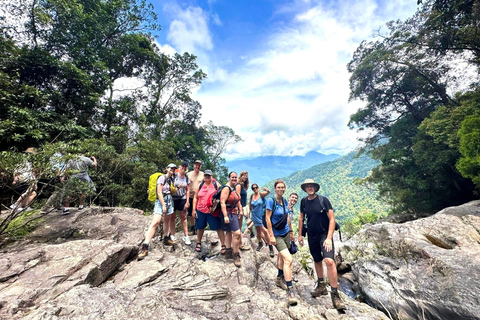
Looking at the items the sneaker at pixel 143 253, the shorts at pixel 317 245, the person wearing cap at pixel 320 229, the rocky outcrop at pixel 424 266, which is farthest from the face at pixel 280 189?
the sneaker at pixel 143 253

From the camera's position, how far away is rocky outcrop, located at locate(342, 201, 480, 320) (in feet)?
14.3

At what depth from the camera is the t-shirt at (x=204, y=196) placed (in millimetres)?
5215

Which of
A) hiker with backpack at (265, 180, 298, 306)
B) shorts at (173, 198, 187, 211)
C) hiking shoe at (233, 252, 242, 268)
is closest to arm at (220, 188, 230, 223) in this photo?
hiker with backpack at (265, 180, 298, 306)

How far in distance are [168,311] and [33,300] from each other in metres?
1.95

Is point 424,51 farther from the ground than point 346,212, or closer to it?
farther from the ground

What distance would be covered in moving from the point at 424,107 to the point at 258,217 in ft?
72.2

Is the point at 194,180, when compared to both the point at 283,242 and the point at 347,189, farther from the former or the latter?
the point at 347,189

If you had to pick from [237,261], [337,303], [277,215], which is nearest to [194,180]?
[237,261]

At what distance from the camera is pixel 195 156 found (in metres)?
25.0

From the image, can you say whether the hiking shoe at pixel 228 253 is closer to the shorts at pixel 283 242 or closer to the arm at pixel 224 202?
the arm at pixel 224 202

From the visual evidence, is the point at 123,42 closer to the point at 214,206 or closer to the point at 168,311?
the point at 214,206

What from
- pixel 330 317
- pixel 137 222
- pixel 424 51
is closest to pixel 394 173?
pixel 424 51

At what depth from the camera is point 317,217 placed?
163 inches

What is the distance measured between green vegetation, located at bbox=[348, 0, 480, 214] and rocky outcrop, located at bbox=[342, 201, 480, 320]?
5.89m
